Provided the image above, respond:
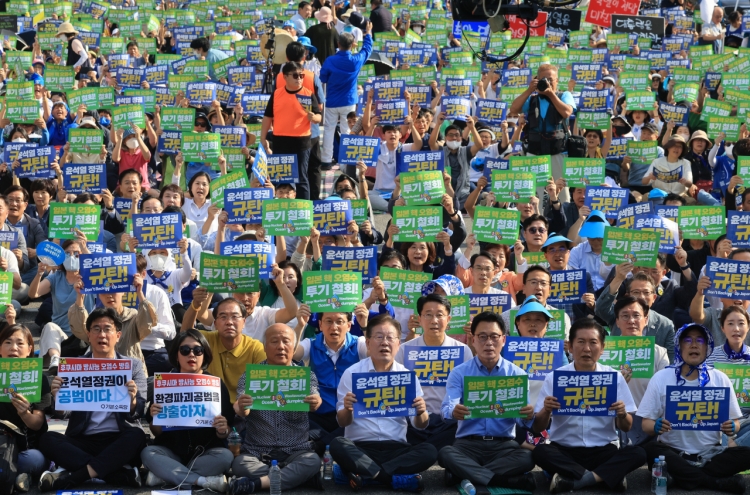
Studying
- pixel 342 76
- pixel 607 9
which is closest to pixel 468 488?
pixel 342 76

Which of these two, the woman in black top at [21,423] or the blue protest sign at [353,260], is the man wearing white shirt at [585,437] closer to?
the blue protest sign at [353,260]

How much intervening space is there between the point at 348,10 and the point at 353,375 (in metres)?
16.6

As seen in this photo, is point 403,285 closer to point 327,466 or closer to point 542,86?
point 327,466

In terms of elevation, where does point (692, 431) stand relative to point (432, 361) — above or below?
below

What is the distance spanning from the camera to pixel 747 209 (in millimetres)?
12016

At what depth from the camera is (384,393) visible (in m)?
8.18

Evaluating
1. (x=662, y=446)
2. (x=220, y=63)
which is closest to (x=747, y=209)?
(x=662, y=446)

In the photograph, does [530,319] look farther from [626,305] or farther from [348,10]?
[348,10]

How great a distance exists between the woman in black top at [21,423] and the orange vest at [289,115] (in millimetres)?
5685

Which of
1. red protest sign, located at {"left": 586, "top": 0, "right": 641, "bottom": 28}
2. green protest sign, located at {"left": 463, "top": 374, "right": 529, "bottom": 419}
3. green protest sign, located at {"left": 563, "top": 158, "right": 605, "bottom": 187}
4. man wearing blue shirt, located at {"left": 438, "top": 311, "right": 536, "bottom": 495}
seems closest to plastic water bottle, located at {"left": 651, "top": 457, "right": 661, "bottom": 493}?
man wearing blue shirt, located at {"left": 438, "top": 311, "right": 536, "bottom": 495}

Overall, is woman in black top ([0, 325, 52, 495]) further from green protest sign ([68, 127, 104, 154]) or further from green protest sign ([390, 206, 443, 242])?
green protest sign ([68, 127, 104, 154])

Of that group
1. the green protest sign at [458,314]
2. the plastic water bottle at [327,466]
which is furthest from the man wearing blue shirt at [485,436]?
the plastic water bottle at [327,466]

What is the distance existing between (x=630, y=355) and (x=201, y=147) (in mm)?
6181

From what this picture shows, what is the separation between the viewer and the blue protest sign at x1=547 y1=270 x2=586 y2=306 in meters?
10.0
